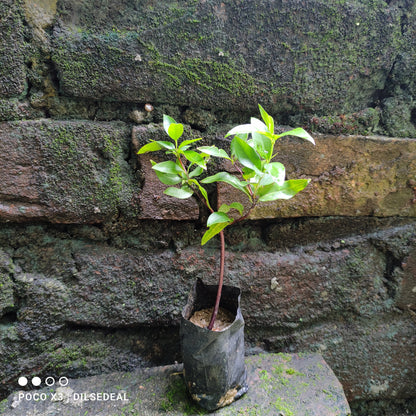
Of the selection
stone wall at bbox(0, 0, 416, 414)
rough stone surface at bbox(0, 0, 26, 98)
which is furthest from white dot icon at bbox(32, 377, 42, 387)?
rough stone surface at bbox(0, 0, 26, 98)

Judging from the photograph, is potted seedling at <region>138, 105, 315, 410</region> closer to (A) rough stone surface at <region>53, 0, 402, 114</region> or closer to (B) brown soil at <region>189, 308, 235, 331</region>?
(B) brown soil at <region>189, 308, 235, 331</region>

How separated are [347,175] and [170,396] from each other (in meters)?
0.74

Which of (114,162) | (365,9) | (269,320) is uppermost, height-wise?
(365,9)

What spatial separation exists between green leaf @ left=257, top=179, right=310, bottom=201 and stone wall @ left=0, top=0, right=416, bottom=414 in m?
0.31

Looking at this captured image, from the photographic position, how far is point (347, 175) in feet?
2.89

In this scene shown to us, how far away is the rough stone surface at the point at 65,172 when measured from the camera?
2.38 feet

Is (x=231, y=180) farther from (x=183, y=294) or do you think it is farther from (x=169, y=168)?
(x=183, y=294)

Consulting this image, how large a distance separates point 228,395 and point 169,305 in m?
0.27

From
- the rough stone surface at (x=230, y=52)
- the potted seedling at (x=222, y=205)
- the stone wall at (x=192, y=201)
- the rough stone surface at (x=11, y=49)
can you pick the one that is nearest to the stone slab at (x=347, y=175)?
the stone wall at (x=192, y=201)

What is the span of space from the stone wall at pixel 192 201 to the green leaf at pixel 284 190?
0.31 meters

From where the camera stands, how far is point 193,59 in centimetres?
82

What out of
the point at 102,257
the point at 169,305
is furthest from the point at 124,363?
the point at 102,257

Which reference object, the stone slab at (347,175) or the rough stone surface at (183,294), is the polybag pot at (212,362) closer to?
the rough stone surface at (183,294)

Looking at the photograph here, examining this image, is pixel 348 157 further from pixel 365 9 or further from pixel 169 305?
pixel 169 305
